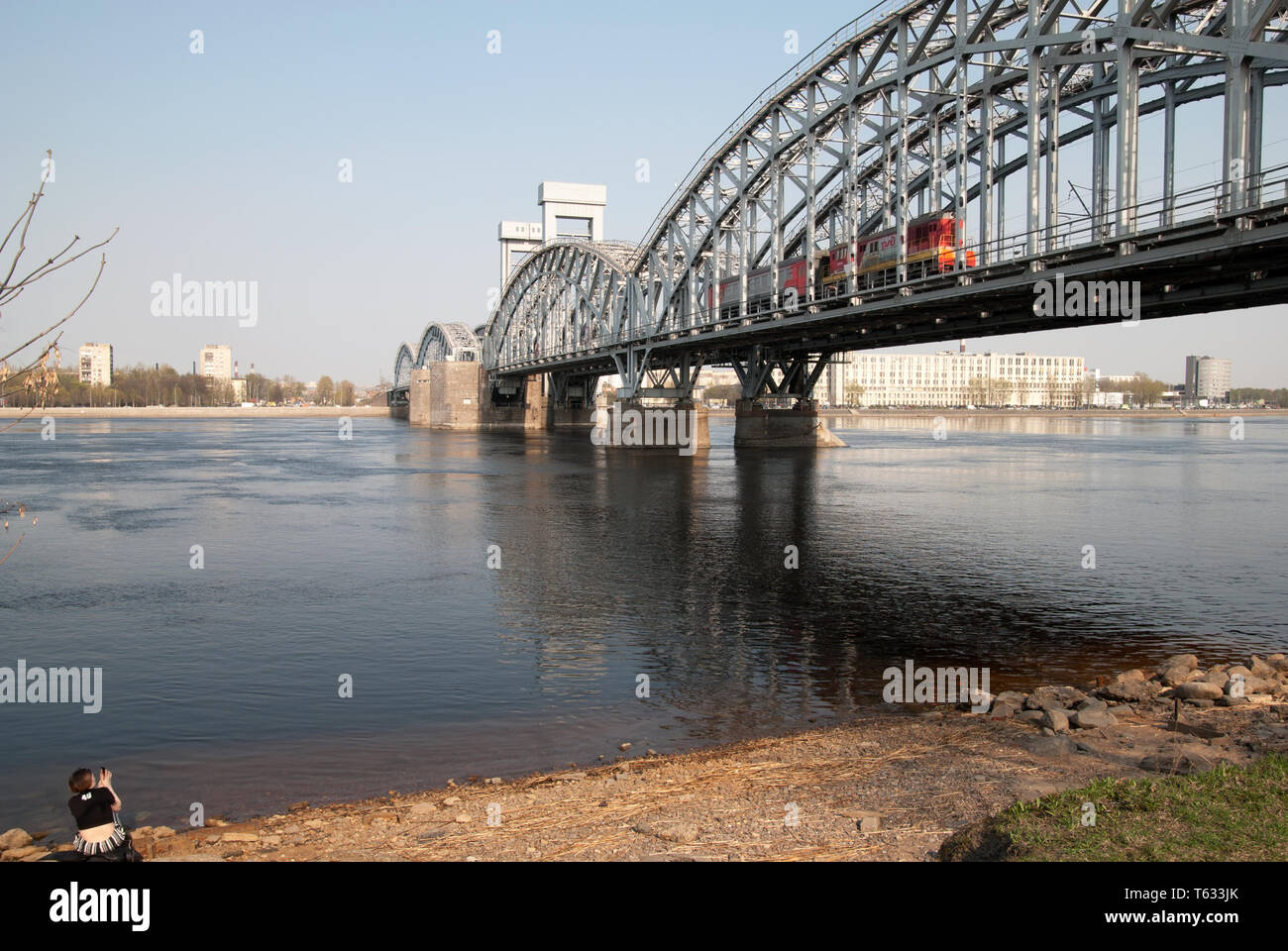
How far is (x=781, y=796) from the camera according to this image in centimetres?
980

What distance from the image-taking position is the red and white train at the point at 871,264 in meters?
41.3

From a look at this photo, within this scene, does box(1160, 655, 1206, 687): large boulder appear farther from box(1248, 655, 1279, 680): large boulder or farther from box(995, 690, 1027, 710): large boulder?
box(995, 690, 1027, 710): large boulder

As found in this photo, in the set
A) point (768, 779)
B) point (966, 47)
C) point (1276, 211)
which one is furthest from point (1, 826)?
point (966, 47)

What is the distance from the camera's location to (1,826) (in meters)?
10.4

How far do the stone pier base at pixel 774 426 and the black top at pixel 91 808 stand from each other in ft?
240

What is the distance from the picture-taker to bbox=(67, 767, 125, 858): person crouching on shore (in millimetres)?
8000

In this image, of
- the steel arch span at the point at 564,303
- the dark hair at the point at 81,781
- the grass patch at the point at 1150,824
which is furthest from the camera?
the steel arch span at the point at 564,303

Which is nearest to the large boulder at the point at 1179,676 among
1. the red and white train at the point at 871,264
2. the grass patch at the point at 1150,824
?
the grass patch at the point at 1150,824

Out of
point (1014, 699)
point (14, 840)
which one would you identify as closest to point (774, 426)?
point (1014, 699)

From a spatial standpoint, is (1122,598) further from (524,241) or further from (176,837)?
(524,241)

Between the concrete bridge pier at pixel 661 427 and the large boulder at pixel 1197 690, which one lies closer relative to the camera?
the large boulder at pixel 1197 690

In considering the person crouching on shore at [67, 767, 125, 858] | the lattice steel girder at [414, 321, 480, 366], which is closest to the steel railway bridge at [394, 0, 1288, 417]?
the person crouching on shore at [67, 767, 125, 858]

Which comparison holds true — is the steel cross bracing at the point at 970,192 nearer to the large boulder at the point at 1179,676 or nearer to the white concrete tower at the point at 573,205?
the large boulder at the point at 1179,676

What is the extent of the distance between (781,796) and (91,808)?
19.6ft
